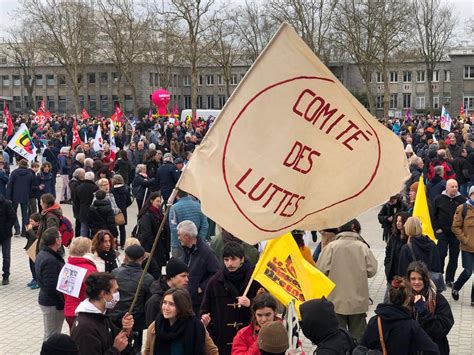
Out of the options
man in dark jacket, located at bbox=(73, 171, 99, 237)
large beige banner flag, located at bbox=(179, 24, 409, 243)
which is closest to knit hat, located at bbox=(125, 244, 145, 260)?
large beige banner flag, located at bbox=(179, 24, 409, 243)

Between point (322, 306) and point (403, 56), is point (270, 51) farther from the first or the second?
point (403, 56)

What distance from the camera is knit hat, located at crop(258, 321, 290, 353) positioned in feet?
13.2

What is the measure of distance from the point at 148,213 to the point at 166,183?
497 centimetres

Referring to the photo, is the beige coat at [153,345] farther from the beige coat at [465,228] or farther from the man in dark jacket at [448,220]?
the man in dark jacket at [448,220]

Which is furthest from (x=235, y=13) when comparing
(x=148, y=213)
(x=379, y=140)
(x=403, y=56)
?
(x=379, y=140)

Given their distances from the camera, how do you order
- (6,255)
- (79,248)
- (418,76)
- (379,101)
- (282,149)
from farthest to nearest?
(379,101), (418,76), (6,255), (79,248), (282,149)

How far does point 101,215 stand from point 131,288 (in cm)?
460

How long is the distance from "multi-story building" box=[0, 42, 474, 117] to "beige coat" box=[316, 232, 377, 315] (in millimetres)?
62048

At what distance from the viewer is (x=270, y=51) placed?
415 cm

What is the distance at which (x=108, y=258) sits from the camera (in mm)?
7621

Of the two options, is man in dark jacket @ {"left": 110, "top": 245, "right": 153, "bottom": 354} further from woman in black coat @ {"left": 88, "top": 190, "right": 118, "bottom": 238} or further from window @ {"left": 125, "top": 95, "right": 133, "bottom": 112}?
window @ {"left": 125, "top": 95, "right": 133, "bottom": 112}

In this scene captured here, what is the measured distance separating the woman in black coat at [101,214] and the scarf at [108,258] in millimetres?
3210

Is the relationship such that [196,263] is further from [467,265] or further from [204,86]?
[204,86]

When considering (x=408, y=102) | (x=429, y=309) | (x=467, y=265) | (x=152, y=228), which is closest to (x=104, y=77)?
(x=408, y=102)
